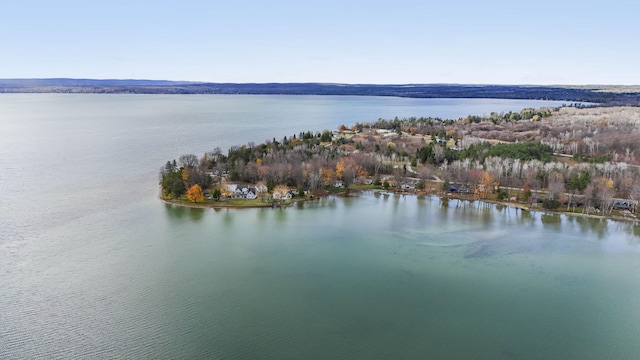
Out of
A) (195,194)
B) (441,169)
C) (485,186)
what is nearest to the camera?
(195,194)

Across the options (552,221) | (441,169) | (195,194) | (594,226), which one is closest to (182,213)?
(195,194)

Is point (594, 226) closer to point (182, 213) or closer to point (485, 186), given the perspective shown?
point (485, 186)

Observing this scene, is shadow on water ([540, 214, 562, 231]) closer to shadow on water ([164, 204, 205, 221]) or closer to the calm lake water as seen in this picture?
the calm lake water

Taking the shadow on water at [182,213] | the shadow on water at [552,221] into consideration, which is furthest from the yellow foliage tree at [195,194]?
the shadow on water at [552,221]

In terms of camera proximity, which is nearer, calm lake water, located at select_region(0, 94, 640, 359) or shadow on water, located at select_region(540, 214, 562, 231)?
calm lake water, located at select_region(0, 94, 640, 359)

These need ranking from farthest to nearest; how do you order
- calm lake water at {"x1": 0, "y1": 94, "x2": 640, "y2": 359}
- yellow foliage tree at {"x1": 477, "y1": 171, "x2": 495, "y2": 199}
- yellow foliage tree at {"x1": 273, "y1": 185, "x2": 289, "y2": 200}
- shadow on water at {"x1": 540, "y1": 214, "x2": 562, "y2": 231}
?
yellow foliage tree at {"x1": 477, "y1": 171, "x2": 495, "y2": 199}
yellow foliage tree at {"x1": 273, "y1": 185, "x2": 289, "y2": 200}
shadow on water at {"x1": 540, "y1": 214, "x2": 562, "y2": 231}
calm lake water at {"x1": 0, "y1": 94, "x2": 640, "y2": 359}

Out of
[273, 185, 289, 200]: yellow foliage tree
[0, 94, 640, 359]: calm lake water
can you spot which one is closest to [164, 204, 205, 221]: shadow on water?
[0, 94, 640, 359]: calm lake water
